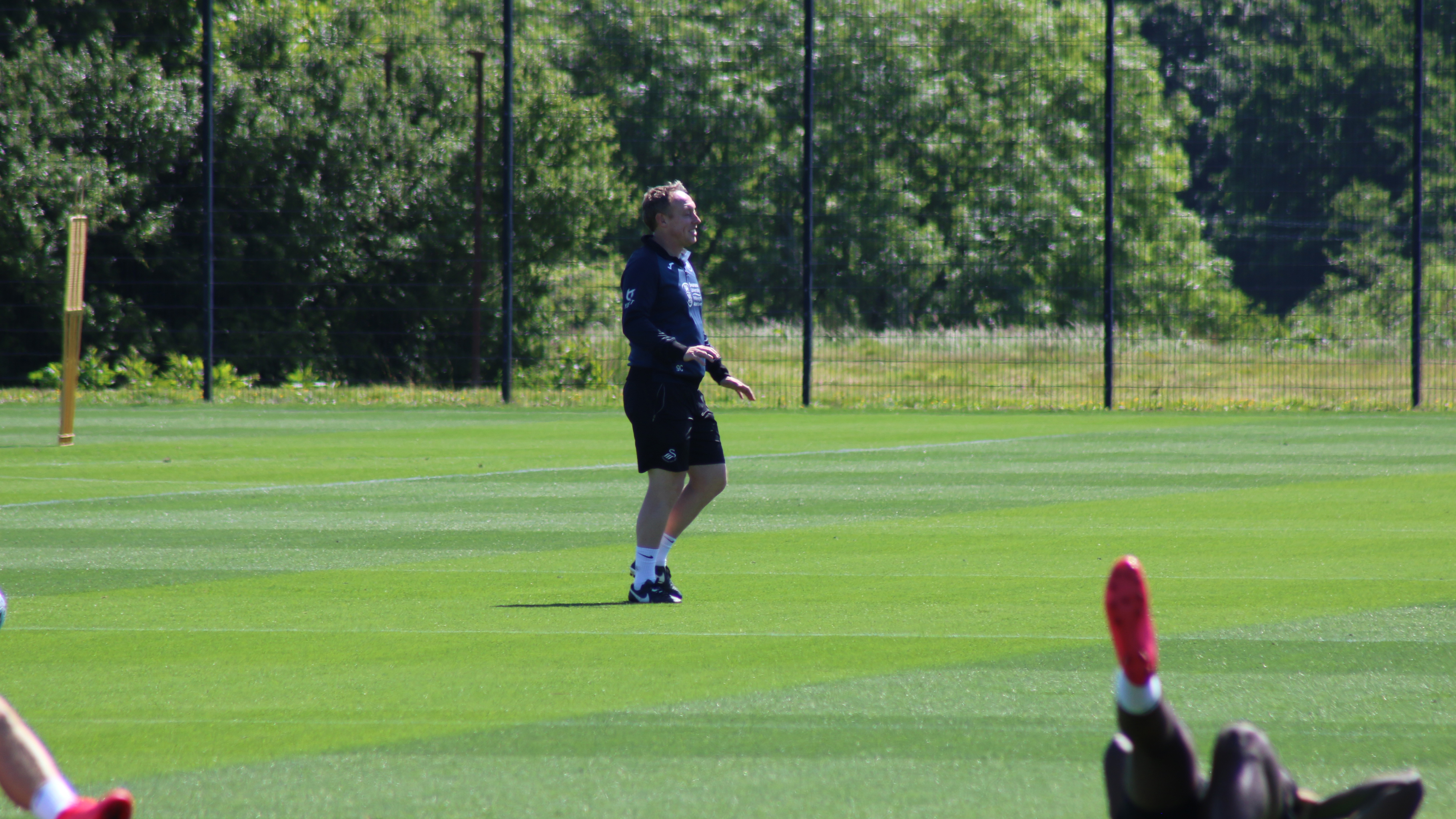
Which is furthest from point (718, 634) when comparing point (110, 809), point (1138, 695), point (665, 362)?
point (1138, 695)

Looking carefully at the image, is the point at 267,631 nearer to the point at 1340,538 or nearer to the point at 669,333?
the point at 669,333

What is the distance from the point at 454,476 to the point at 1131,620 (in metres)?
11.0

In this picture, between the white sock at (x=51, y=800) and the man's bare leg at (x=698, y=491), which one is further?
the man's bare leg at (x=698, y=491)

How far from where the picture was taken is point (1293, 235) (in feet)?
73.0

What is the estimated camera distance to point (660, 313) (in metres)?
7.93

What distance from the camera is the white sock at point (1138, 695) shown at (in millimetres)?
3150

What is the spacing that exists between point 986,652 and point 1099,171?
17.0 m

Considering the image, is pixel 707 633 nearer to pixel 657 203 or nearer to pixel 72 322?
pixel 657 203

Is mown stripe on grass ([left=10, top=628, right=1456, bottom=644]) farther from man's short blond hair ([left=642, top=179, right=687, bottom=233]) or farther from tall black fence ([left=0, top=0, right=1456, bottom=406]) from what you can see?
tall black fence ([left=0, top=0, right=1456, bottom=406])

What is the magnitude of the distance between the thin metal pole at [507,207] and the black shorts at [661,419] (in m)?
14.9

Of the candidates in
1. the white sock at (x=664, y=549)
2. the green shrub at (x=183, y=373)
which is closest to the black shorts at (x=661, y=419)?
the white sock at (x=664, y=549)

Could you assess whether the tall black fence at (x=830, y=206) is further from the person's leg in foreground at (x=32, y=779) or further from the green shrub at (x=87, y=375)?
the person's leg in foreground at (x=32, y=779)

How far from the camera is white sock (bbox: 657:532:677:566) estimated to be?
7730mm

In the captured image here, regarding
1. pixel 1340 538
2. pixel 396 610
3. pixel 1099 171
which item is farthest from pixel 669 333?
pixel 1099 171
